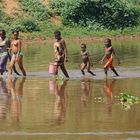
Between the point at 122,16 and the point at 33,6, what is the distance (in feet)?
22.8

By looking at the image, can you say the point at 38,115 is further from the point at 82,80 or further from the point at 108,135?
the point at 82,80

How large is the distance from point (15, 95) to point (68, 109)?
8.98ft

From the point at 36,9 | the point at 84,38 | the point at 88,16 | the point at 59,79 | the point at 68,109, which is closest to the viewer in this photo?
the point at 68,109

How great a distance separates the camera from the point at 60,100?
13.2 m

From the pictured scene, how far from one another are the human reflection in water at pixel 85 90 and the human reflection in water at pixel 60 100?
40cm

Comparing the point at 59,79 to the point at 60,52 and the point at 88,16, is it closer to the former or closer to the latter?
the point at 60,52

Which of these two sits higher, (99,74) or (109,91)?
(99,74)

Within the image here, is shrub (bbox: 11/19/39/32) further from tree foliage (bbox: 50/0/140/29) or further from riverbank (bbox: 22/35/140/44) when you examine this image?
tree foliage (bbox: 50/0/140/29)

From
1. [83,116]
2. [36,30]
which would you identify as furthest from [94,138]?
[36,30]

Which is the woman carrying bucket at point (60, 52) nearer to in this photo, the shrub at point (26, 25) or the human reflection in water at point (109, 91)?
the human reflection in water at point (109, 91)

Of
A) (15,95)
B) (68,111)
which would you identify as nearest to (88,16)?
(15,95)

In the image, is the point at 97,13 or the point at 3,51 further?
the point at 97,13

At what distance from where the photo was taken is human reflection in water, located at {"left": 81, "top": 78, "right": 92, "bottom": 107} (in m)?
13.1

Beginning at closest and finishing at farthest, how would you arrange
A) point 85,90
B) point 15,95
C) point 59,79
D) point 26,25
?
point 15,95
point 85,90
point 59,79
point 26,25
